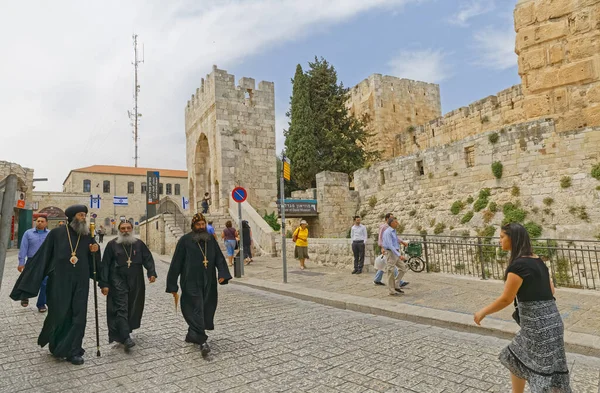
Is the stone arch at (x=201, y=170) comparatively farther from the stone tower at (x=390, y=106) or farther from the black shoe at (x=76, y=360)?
the black shoe at (x=76, y=360)

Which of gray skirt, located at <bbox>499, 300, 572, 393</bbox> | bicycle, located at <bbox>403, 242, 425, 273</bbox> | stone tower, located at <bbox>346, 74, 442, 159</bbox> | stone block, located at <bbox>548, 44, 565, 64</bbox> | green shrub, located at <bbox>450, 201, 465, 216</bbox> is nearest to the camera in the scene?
gray skirt, located at <bbox>499, 300, 572, 393</bbox>

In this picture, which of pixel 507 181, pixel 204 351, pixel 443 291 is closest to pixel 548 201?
pixel 507 181

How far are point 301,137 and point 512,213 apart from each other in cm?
1556

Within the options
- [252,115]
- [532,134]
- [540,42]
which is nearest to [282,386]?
[532,134]

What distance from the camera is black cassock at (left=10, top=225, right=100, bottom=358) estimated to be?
164 inches

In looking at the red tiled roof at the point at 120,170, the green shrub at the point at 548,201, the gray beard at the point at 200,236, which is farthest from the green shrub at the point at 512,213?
the red tiled roof at the point at 120,170

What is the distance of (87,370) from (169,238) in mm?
14824

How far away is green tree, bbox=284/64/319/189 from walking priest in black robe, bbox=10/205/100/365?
2093 cm

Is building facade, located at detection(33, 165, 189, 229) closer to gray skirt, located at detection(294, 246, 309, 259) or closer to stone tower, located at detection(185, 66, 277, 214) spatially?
stone tower, located at detection(185, 66, 277, 214)

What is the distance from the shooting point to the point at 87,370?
3879mm

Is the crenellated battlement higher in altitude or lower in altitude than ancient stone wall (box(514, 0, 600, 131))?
higher

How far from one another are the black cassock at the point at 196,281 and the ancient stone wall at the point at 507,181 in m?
11.0

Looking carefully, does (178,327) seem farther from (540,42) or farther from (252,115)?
(252,115)

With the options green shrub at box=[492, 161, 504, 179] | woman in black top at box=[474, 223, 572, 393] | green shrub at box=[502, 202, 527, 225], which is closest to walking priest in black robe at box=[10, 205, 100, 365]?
woman in black top at box=[474, 223, 572, 393]
